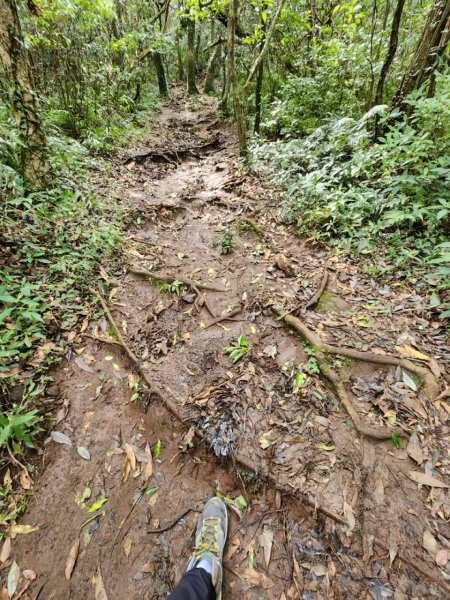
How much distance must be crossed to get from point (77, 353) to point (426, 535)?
339 centimetres

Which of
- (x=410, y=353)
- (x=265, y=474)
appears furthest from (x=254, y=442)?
(x=410, y=353)

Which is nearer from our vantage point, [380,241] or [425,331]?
[425,331]

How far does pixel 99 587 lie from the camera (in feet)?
6.75

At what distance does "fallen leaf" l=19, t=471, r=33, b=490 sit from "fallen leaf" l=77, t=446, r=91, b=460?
1.28 ft

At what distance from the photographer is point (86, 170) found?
615 cm

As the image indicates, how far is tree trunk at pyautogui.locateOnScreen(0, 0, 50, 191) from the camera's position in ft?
12.3

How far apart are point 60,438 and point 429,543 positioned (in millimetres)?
2940

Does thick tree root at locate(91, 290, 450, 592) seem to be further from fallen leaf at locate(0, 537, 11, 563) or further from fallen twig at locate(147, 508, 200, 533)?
fallen leaf at locate(0, 537, 11, 563)

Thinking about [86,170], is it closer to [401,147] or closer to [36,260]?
[36,260]

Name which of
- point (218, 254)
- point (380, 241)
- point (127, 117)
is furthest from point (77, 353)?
point (127, 117)

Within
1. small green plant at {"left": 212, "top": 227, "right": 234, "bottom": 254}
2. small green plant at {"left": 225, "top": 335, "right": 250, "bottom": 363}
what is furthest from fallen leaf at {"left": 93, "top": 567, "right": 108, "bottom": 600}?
small green plant at {"left": 212, "top": 227, "right": 234, "bottom": 254}

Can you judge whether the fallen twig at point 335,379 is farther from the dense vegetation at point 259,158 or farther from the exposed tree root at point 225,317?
the dense vegetation at point 259,158

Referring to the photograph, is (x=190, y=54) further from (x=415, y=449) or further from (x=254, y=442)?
(x=415, y=449)

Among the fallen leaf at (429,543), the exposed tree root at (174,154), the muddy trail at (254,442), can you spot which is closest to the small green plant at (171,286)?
the muddy trail at (254,442)
